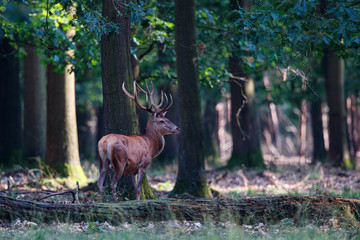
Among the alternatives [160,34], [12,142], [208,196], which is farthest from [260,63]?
[12,142]

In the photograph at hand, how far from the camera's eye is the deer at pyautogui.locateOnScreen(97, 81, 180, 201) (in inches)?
330

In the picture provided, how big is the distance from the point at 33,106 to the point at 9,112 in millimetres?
2208

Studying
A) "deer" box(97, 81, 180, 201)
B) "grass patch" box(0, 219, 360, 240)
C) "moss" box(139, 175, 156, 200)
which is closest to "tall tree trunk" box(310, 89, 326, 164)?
"deer" box(97, 81, 180, 201)

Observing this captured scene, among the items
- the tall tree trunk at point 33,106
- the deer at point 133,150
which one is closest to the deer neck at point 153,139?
the deer at point 133,150

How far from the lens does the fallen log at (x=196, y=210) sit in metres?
6.97

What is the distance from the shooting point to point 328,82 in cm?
1916

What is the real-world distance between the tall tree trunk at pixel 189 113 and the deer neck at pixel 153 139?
1039 millimetres

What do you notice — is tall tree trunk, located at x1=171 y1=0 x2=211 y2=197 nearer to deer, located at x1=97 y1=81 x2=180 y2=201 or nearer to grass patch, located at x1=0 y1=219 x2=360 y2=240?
deer, located at x1=97 y1=81 x2=180 y2=201

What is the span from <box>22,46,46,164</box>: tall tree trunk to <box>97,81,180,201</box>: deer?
835 centimetres

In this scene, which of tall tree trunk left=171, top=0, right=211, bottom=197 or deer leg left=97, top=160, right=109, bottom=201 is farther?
tall tree trunk left=171, top=0, right=211, bottom=197

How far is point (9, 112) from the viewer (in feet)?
60.5

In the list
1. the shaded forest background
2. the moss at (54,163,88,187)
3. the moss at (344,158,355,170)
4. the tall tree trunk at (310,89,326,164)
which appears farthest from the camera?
the tall tree trunk at (310,89,326,164)

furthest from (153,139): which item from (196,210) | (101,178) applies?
(196,210)

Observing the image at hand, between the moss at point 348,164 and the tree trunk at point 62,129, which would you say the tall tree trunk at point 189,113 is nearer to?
the tree trunk at point 62,129
